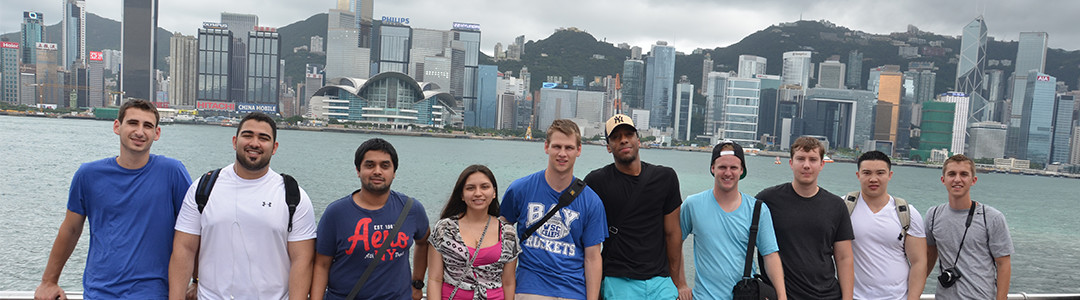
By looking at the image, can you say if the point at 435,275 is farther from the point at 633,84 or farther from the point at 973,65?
the point at 973,65

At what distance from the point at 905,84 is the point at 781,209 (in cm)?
16626

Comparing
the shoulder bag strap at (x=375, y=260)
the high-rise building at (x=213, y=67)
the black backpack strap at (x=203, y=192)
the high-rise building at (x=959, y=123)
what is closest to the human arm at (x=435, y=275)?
the shoulder bag strap at (x=375, y=260)

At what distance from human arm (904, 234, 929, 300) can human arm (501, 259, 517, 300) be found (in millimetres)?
2276

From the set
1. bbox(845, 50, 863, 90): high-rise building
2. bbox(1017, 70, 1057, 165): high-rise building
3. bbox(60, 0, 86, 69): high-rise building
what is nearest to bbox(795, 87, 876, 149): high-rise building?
bbox(1017, 70, 1057, 165): high-rise building

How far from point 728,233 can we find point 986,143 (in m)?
145

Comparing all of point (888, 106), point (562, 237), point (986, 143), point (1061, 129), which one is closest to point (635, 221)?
point (562, 237)

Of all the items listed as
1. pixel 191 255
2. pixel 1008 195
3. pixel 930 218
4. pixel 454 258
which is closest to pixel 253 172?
pixel 191 255

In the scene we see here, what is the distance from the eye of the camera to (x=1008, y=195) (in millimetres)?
58531

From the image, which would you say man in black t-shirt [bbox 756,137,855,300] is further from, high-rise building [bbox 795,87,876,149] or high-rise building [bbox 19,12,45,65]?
high-rise building [bbox 19,12,45,65]

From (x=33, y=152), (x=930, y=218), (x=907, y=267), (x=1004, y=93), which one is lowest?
(x=33, y=152)

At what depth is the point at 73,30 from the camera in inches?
6919

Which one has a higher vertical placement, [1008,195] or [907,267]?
[907,267]

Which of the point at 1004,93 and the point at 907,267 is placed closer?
the point at 907,267

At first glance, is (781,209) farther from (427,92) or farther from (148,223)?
(427,92)
